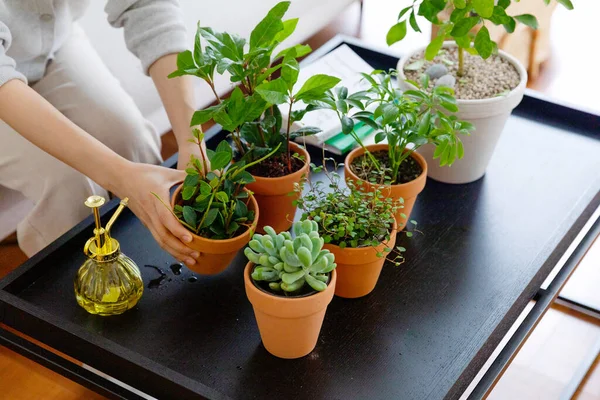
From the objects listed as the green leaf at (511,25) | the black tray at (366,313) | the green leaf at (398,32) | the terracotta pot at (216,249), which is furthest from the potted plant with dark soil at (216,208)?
the green leaf at (511,25)

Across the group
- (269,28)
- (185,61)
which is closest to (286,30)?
(269,28)

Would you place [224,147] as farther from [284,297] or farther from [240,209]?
[284,297]

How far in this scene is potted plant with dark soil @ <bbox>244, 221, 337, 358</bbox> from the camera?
893 mm

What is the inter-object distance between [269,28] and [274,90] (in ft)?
0.34

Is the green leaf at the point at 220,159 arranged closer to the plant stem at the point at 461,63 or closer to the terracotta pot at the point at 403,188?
the terracotta pot at the point at 403,188

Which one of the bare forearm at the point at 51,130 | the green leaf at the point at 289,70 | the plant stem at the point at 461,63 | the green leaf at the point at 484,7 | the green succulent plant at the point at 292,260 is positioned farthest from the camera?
the plant stem at the point at 461,63

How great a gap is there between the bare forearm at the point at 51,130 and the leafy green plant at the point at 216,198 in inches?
7.4

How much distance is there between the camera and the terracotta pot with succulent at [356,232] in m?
1.02

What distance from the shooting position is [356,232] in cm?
104

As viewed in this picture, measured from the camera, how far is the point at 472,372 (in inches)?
39.4

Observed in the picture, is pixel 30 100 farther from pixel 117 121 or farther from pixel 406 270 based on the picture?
pixel 406 270

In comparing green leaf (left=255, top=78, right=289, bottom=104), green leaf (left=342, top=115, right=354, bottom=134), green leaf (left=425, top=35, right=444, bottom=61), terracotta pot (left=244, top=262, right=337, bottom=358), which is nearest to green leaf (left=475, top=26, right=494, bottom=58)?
green leaf (left=425, top=35, right=444, bottom=61)

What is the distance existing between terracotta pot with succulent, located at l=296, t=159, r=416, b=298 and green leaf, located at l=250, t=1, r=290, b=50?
19 cm

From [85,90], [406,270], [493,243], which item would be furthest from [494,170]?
[85,90]
